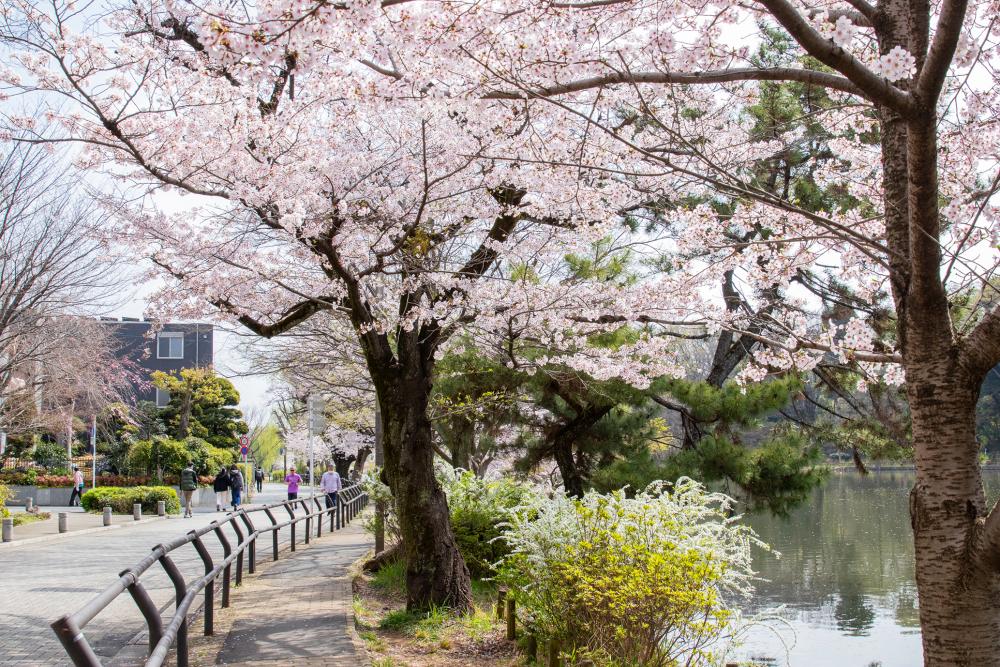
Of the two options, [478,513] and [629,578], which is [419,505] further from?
[629,578]

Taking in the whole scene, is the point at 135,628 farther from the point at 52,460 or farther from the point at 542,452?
the point at 52,460

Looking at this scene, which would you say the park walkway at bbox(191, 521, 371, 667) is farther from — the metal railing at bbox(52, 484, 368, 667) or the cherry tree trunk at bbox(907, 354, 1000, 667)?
the cherry tree trunk at bbox(907, 354, 1000, 667)

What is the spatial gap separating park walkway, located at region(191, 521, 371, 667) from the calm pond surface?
313 centimetres

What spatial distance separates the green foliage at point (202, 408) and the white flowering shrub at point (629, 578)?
121 feet

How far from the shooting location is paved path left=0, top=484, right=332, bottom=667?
7.24m

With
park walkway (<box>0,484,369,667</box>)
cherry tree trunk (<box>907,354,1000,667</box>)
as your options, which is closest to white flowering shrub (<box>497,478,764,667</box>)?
cherry tree trunk (<box>907,354,1000,667</box>)

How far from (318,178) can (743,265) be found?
4092mm

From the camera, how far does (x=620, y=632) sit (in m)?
5.29

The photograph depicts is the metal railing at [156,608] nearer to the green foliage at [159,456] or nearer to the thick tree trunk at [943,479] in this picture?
the thick tree trunk at [943,479]

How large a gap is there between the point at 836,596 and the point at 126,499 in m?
20.0

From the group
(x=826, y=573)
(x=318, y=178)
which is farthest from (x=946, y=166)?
(x=826, y=573)

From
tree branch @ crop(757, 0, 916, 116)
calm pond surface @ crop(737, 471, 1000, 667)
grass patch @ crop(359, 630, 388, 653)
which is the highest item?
tree branch @ crop(757, 0, 916, 116)

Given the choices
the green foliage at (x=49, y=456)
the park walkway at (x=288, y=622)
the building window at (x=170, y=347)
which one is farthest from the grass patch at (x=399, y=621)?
the building window at (x=170, y=347)

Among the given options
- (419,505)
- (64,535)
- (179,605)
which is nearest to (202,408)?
(64,535)
